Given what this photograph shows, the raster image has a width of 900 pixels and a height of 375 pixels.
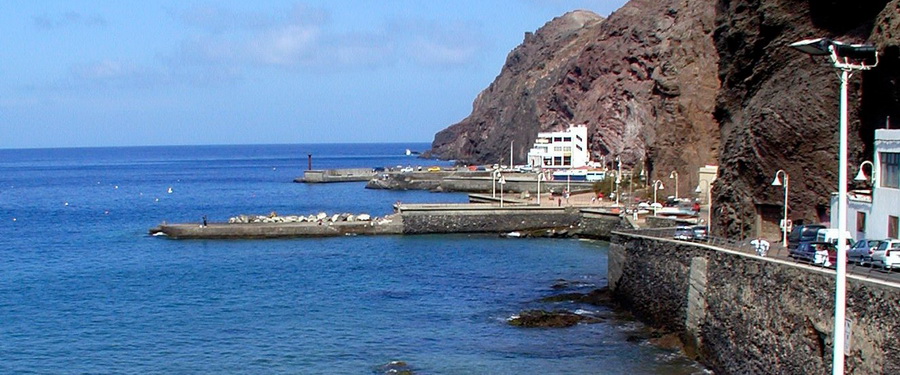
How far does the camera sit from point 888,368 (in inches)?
698

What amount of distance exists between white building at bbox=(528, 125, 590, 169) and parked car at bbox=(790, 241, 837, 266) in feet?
347

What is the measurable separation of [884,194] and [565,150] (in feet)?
361

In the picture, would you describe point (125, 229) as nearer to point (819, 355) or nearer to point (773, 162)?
point (773, 162)

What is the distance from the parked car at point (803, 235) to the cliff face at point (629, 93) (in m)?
45.2

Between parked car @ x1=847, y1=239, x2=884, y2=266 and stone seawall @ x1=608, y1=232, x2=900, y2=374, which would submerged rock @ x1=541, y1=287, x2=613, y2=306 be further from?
parked car @ x1=847, y1=239, x2=884, y2=266

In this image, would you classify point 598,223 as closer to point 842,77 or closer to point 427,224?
point 427,224

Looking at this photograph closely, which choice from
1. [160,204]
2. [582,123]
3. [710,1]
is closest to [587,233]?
[710,1]

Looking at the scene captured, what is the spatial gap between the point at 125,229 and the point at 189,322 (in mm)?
42129

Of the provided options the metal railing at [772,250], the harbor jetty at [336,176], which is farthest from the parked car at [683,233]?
the harbor jetty at [336,176]

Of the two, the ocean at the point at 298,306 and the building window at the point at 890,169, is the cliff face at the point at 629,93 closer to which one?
the ocean at the point at 298,306

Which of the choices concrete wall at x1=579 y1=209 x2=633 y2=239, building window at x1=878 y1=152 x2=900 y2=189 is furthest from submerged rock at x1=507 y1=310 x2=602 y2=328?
concrete wall at x1=579 y1=209 x2=633 y2=239

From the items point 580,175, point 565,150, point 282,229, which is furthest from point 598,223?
point 565,150

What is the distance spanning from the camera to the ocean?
3100 cm

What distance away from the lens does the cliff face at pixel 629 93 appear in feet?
257
